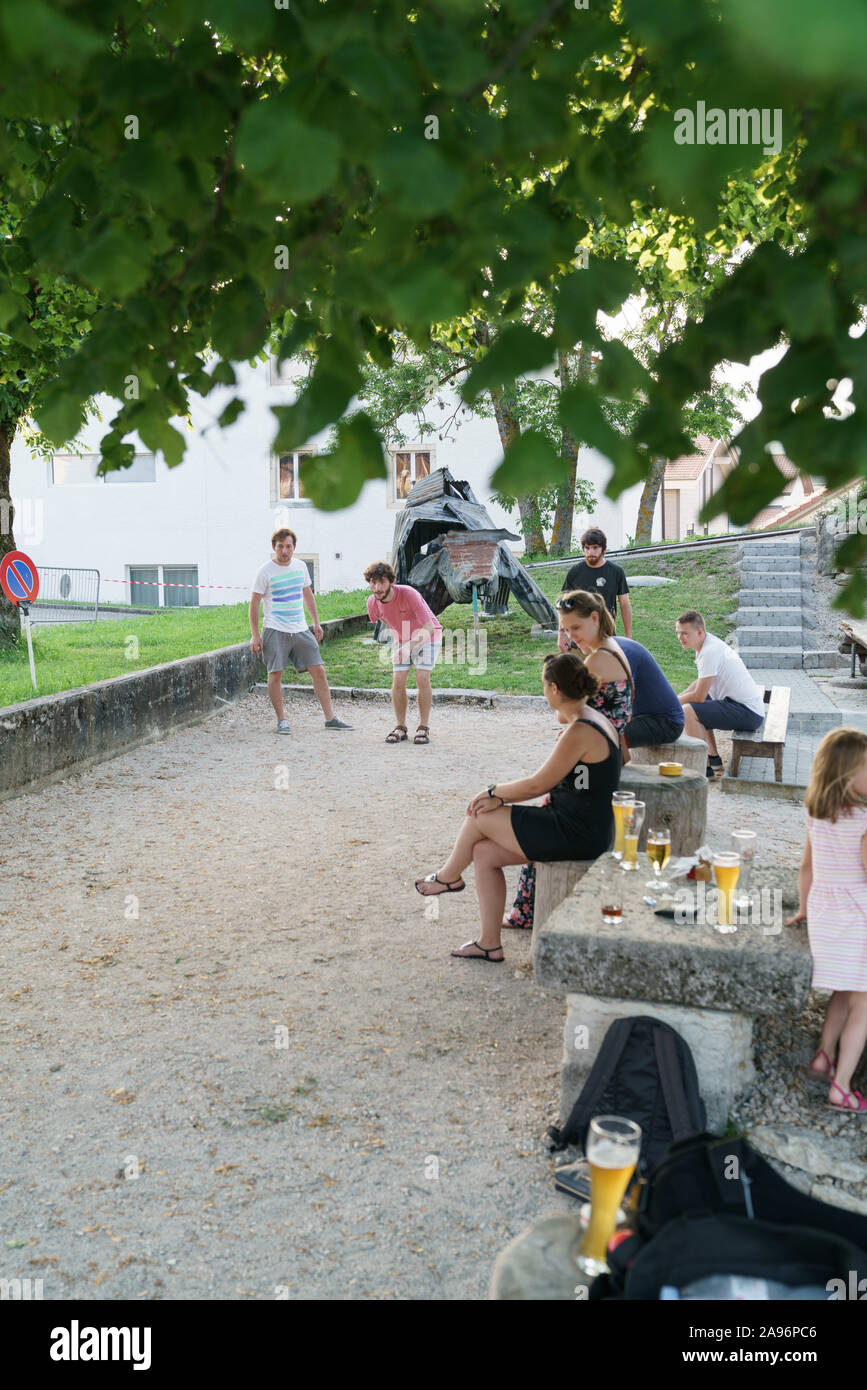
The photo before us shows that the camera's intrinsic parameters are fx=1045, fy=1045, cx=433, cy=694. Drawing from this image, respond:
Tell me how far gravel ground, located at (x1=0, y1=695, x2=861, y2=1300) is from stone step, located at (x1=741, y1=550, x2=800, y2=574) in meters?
10.8

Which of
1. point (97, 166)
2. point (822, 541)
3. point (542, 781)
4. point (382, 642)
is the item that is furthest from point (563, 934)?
point (822, 541)

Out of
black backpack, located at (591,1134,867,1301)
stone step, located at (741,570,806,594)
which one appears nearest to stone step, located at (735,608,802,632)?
stone step, located at (741,570,806,594)

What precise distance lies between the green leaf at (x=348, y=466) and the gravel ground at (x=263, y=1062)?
7.61 feet

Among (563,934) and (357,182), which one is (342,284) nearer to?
(357,182)

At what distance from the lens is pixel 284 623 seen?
1081 cm

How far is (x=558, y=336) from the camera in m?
1.57

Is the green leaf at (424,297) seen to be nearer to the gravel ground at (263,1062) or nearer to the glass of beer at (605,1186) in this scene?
the glass of beer at (605,1186)

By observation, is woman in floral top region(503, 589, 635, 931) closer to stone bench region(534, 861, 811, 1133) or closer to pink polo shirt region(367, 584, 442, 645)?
stone bench region(534, 861, 811, 1133)

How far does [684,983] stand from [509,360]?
2427 millimetres

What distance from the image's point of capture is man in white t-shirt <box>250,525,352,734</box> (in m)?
10.7

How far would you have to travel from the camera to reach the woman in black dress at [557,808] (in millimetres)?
4801

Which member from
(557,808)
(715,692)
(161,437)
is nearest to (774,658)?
(715,692)

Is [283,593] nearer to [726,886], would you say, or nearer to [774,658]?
[774,658]

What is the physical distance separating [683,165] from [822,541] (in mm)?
18586
